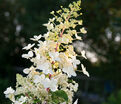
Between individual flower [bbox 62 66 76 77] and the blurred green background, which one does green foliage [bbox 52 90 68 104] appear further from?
the blurred green background

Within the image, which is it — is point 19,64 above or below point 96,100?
above

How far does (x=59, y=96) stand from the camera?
2.69ft

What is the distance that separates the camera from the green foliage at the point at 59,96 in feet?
2.66

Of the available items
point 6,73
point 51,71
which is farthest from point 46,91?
point 6,73

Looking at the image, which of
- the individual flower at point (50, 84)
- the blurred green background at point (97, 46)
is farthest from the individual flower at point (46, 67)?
the blurred green background at point (97, 46)

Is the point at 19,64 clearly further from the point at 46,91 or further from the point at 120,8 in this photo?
the point at 46,91

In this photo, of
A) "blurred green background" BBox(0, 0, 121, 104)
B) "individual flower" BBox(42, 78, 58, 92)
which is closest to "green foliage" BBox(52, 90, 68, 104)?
"individual flower" BBox(42, 78, 58, 92)

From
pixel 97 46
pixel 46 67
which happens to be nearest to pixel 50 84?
pixel 46 67

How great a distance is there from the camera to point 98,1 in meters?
8.54

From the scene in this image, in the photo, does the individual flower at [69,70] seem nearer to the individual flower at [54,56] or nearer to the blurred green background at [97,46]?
the individual flower at [54,56]

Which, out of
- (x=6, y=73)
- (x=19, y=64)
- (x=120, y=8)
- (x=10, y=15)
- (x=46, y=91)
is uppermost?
(x=10, y=15)

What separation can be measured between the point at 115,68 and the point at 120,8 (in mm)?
2299

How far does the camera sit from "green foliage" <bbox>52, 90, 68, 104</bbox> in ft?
2.66

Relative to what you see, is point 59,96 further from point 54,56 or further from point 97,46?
point 97,46
